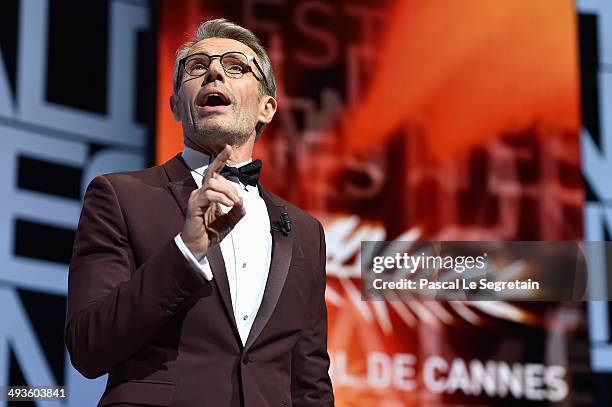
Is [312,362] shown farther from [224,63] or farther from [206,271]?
[224,63]

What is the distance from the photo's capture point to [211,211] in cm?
135

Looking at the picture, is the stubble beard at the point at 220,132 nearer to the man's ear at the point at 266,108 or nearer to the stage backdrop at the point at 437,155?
the man's ear at the point at 266,108

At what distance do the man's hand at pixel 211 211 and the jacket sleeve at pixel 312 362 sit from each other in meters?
0.47

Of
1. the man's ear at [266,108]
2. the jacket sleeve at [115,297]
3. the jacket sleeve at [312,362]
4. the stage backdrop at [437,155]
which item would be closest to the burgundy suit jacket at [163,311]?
the jacket sleeve at [115,297]

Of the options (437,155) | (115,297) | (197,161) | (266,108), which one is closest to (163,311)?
(115,297)

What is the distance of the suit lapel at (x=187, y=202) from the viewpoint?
1.47m

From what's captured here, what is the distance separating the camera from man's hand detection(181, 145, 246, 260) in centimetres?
128

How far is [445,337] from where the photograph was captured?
319 cm

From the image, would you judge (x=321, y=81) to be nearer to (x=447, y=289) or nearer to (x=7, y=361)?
(x=447, y=289)

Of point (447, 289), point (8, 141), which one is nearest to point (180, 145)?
point (8, 141)

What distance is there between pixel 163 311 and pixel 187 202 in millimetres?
294

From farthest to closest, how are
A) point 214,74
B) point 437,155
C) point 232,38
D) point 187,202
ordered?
point 437,155 < point 232,38 < point 214,74 < point 187,202

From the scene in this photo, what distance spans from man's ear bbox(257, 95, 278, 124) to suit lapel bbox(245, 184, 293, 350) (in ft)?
0.74

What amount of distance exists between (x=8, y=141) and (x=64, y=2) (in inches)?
25.2
